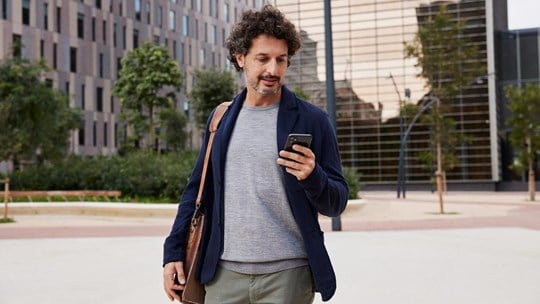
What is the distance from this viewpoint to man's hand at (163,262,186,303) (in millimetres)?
2926

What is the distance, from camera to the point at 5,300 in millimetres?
7414

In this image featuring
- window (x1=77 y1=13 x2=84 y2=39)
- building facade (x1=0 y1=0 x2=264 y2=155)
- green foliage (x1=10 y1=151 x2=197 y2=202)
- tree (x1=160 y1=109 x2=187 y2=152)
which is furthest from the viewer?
window (x1=77 y1=13 x2=84 y2=39)

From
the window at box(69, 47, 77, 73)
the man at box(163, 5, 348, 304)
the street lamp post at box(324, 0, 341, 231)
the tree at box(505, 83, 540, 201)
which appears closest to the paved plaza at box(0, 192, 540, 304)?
the street lamp post at box(324, 0, 341, 231)

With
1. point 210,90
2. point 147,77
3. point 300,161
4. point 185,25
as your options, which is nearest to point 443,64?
point 210,90

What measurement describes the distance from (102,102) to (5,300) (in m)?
49.1

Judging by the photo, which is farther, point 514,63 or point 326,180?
point 514,63

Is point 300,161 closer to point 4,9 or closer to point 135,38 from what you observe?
point 4,9

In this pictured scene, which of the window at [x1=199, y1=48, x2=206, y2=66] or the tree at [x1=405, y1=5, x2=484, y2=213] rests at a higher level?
the window at [x1=199, y1=48, x2=206, y2=66]

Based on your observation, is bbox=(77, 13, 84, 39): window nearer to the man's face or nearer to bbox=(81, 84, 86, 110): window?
bbox=(81, 84, 86, 110): window

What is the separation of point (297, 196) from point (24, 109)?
25.8 m

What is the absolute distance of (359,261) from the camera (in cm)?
1030

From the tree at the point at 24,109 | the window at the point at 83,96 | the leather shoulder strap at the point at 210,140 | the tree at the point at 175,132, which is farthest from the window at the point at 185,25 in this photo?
the leather shoulder strap at the point at 210,140

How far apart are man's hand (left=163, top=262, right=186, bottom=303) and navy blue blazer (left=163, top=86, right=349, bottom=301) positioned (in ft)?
0.09

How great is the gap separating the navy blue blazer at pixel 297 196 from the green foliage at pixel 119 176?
2017 centimetres
